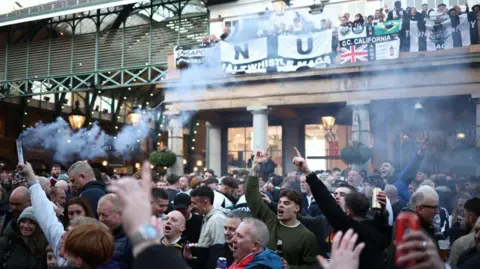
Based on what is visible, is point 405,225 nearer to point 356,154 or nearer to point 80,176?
point 80,176

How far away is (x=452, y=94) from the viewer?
573 inches

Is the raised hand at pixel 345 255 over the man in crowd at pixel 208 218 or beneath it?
over

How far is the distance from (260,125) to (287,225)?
11.2m

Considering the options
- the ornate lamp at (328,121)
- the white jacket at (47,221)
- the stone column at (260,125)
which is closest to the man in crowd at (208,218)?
the white jacket at (47,221)

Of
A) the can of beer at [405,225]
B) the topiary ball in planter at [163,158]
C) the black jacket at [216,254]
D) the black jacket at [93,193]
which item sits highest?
the topiary ball in planter at [163,158]

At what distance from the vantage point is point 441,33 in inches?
558

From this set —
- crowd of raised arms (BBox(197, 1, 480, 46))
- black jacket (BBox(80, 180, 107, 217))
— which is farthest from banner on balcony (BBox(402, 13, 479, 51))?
black jacket (BBox(80, 180, 107, 217))

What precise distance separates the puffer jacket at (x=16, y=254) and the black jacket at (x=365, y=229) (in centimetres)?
281

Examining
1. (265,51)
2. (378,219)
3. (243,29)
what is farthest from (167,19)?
(378,219)

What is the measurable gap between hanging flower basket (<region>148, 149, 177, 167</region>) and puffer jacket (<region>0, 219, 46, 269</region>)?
36.8 feet

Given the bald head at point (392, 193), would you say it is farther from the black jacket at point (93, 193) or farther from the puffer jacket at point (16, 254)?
the puffer jacket at point (16, 254)

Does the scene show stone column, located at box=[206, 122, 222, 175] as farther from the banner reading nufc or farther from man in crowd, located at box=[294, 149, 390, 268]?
man in crowd, located at box=[294, 149, 390, 268]

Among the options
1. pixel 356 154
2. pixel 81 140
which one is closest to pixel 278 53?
pixel 356 154

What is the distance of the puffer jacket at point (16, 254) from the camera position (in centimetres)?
496
